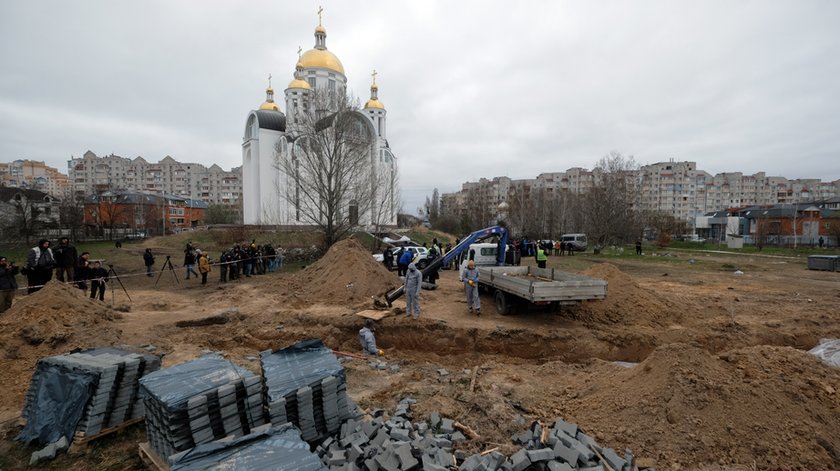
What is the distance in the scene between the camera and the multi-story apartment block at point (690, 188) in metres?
84.5

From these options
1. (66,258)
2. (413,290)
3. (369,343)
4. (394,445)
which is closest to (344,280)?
(413,290)

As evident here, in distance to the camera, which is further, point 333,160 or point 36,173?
point 36,173

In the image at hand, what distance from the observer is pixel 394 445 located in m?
3.94

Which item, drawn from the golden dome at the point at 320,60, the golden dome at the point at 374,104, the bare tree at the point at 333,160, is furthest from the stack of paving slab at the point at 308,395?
the golden dome at the point at 320,60

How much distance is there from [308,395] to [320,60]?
142 feet

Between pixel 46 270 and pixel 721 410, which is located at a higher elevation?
pixel 46 270

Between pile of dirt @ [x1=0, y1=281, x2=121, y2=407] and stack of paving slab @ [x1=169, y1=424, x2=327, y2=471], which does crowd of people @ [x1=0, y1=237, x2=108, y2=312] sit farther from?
stack of paving slab @ [x1=169, y1=424, x2=327, y2=471]

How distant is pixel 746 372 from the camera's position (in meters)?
5.32

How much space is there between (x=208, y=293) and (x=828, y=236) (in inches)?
2387

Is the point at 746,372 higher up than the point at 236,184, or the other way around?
the point at 236,184

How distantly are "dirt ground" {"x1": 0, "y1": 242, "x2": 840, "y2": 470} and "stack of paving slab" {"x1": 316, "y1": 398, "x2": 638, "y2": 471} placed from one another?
34 centimetres

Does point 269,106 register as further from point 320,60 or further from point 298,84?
point 320,60

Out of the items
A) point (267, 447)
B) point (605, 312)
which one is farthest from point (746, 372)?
point (267, 447)

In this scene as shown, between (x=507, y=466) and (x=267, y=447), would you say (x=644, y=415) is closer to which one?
(x=507, y=466)
